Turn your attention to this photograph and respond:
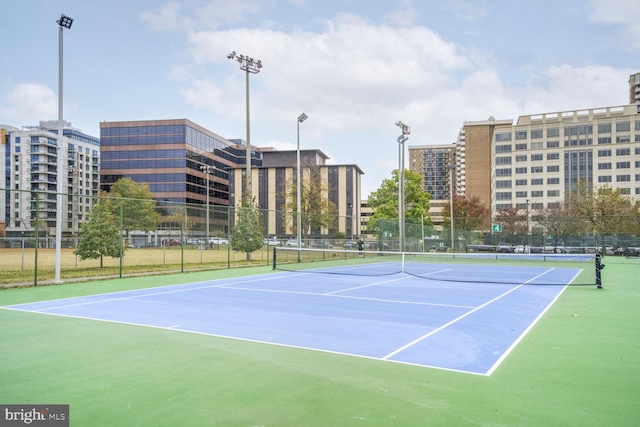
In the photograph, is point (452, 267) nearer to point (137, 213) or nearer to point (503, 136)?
point (137, 213)

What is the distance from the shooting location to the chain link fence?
2166cm

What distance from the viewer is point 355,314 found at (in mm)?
10789

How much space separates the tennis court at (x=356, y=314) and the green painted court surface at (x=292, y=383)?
0.54 meters

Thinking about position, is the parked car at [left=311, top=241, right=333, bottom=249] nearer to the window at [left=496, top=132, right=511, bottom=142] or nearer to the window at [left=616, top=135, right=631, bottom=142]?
the window at [left=496, top=132, right=511, bottom=142]

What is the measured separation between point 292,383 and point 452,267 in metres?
22.7

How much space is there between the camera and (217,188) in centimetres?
10844

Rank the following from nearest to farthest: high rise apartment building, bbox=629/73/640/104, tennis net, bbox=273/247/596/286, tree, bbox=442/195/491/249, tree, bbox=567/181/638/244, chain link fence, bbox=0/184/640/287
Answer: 1. tennis net, bbox=273/247/596/286
2. chain link fence, bbox=0/184/640/287
3. tree, bbox=567/181/638/244
4. tree, bbox=442/195/491/249
5. high rise apartment building, bbox=629/73/640/104

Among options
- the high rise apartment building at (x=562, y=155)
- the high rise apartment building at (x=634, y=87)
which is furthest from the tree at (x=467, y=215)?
the high rise apartment building at (x=634, y=87)

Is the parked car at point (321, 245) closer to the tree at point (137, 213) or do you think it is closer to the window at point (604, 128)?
the tree at point (137, 213)

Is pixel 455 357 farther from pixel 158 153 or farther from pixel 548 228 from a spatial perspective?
pixel 158 153

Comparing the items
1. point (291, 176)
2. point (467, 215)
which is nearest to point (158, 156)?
point (291, 176)

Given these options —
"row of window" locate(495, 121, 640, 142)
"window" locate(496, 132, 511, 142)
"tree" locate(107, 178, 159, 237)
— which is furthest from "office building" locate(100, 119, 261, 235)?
"tree" locate(107, 178, 159, 237)

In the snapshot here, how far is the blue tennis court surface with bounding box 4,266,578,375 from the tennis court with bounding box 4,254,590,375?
0.06 ft

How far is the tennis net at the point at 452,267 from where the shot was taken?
20.5 m
